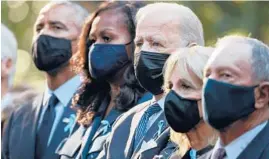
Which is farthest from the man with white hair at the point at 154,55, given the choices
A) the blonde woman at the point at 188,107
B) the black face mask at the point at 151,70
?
the blonde woman at the point at 188,107

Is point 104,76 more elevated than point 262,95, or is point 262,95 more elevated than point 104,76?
point 262,95

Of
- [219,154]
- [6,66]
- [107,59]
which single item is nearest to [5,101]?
[6,66]

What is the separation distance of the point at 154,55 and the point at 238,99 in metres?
1.26

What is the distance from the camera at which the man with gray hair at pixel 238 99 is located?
870 cm

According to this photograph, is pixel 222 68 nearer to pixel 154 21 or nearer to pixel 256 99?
pixel 256 99

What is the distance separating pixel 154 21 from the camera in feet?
32.7

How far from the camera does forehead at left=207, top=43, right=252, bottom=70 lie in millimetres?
8750

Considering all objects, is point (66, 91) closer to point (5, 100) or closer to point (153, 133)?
point (5, 100)

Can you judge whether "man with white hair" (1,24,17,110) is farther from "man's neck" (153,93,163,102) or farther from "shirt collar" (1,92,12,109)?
"man's neck" (153,93,163,102)

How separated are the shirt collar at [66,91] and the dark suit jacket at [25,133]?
89mm

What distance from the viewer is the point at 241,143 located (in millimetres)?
8719

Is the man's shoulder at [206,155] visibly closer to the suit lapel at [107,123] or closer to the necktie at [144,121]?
the necktie at [144,121]

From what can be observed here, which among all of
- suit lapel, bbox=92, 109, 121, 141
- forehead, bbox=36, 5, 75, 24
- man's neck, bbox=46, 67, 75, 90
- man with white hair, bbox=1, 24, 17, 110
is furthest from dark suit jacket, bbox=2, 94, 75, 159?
suit lapel, bbox=92, 109, 121, 141

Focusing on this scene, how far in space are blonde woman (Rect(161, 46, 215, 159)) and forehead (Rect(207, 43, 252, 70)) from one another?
387mm
